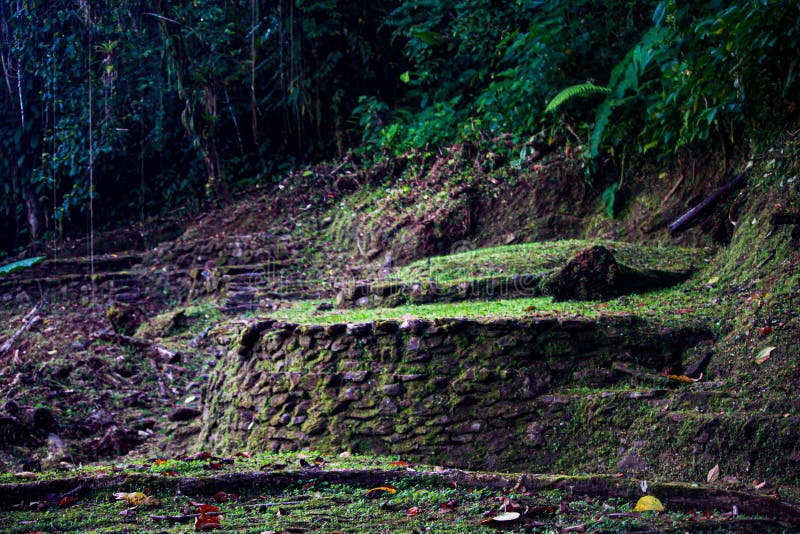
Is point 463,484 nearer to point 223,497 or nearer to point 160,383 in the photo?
point 223,497

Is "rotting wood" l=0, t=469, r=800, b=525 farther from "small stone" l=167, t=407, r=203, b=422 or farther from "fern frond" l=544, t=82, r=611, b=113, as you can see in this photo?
"fern frond" l=544, t=82, r=611, b=113

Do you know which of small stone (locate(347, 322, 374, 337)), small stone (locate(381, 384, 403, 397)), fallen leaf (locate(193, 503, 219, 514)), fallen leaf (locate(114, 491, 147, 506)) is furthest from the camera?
small stone (locate(347, 322, 374, 337))

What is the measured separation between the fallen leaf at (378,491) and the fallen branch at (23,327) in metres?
6.58

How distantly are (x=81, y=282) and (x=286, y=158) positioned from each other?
4812 millimetres

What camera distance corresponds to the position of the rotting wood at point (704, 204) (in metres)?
6.95

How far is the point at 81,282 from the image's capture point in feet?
35.6

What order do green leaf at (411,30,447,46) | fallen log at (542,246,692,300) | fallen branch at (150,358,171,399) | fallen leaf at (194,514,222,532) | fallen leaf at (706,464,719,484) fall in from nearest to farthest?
1. fallen leaf at (194,514,222,532)
2. fallen leaf at (706,464,719,484)
3. fallen log at (542,246,692,300)
4. fallen branch at (150,358,171,399)
5. green leaf at (411,30,447,46)

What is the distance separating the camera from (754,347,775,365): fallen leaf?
179 inches

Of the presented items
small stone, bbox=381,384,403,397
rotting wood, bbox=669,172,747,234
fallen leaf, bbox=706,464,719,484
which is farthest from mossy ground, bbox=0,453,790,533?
rotting wood, bbox=669,172,747,234

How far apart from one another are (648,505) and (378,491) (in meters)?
1.33

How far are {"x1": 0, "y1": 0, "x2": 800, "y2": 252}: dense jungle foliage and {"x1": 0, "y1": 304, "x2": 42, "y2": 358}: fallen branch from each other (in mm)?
2584

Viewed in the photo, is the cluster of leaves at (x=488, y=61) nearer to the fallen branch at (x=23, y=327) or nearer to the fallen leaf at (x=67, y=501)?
the fallen branch at (x=23, y=327)

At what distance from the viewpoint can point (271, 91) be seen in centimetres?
1356

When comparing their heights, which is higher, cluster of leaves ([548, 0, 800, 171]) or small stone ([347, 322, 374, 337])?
cluster of leaves ([548, 0, 800, 171])
